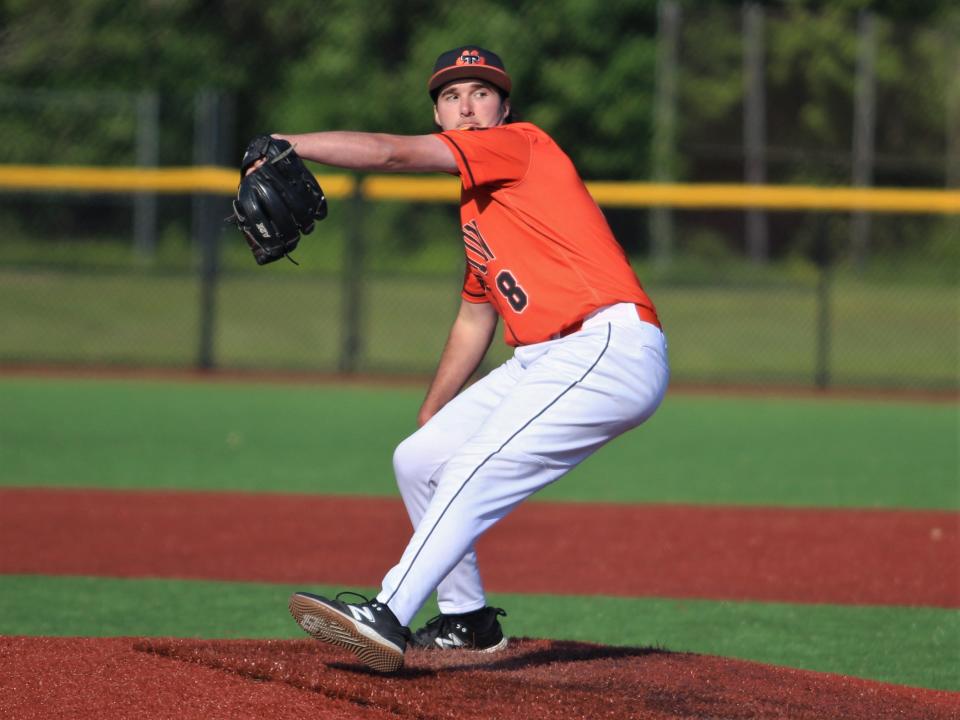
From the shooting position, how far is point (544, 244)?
430 cm

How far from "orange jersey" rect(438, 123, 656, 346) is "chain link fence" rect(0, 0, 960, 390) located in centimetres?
1332

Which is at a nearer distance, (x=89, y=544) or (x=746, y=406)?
(x=89, y=544)

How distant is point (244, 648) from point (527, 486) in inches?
41.5

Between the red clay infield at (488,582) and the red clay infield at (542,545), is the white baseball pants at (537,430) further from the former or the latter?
the red clay infield at (542,545)

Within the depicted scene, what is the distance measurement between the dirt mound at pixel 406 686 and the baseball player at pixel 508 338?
20 centimetres

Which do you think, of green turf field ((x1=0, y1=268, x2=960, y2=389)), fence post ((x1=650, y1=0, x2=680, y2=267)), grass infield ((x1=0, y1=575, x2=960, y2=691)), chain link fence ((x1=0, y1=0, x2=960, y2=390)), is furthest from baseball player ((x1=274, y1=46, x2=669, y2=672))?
fence post ((x1=650, y1=0, x2=680, y2=267))

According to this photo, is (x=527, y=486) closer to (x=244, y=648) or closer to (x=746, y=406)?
(x=244, y=648)

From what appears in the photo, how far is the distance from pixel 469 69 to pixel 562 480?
19.3ft

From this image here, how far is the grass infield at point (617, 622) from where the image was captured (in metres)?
5.43

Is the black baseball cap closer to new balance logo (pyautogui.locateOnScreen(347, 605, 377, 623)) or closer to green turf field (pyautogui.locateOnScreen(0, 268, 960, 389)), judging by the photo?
new balance logo (pyautogui.locateOnScreen(347, 605, 377, 623))

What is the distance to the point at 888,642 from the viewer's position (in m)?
5.64

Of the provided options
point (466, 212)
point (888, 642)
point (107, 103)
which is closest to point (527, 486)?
point (466, 212)

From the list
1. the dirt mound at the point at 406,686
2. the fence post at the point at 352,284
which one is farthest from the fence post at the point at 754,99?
the dirt mound at the point at 406,686

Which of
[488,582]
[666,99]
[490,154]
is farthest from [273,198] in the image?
[666,99]
